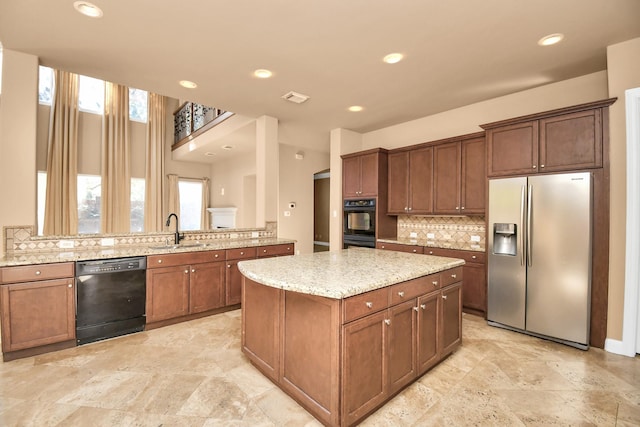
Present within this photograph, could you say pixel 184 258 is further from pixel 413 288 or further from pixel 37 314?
pixel 413 288

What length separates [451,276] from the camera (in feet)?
8.01

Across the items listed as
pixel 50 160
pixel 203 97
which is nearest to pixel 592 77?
pixel 203 97

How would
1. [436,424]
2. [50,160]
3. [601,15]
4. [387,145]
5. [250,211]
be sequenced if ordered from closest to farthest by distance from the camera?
1. [436,424]
2. [601,15]
3. [387,145]
4. [50,160]
5. [250,211]

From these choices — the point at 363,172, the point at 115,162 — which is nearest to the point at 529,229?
the point at 363,172

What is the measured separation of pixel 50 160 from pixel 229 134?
12.9 ft

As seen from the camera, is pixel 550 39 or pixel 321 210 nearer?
pixel 550 39

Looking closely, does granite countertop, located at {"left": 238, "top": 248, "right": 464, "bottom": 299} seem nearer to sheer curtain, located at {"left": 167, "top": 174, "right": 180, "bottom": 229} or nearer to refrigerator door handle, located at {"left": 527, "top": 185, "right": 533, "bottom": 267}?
refrigerator door handle, located at {"left": 527, "top": 185, "right": 533, "bottom": 267}

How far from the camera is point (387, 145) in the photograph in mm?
5207

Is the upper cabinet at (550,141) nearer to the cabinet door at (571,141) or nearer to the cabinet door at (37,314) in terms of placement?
the cabinet door at (571,141)

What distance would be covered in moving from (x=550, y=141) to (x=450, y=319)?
6.86ft

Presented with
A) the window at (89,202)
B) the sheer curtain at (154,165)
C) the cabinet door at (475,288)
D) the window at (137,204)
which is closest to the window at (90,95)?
the sheer curtain at (154,165)

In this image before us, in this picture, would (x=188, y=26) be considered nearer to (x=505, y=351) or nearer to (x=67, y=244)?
(x=67, y=244)

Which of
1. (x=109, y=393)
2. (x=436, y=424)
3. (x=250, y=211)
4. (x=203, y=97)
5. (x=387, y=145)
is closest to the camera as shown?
(x=436, y=424)

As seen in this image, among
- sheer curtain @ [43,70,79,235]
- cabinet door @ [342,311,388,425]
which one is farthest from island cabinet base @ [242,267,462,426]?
sheer curtain @ [43,70,79,235]
